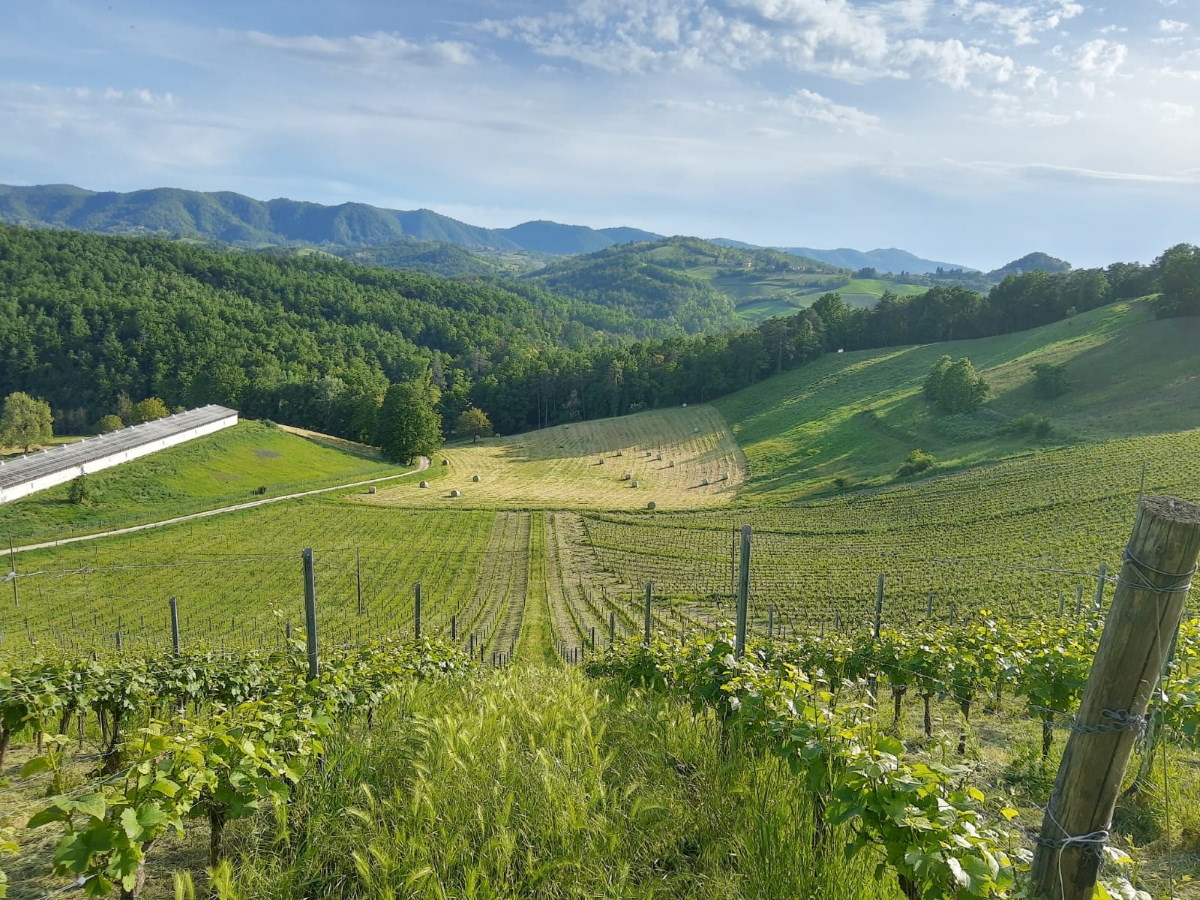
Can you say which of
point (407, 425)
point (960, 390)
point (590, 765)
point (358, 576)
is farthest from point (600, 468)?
point (590, 765)

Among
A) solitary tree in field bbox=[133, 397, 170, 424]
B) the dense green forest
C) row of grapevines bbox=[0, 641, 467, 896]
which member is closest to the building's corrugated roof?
solitary tree in field bbox=[133, 397, 170, 424]

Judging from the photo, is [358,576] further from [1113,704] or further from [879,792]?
[1113,704]

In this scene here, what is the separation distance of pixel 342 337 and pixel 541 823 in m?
154

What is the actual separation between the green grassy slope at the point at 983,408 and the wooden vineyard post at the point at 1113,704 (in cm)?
5176

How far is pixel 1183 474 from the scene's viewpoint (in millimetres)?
36062

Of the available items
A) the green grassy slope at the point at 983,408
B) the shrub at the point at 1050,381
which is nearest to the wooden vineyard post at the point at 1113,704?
the green grassy slope at the point at 983,408

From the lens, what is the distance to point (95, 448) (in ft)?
182

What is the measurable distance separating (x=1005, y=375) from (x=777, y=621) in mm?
56104

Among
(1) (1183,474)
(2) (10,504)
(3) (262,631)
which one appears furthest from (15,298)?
(1) (1183,474)

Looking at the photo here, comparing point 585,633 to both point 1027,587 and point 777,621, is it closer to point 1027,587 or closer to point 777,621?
point 777,621

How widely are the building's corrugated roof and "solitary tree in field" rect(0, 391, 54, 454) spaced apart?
2417cm

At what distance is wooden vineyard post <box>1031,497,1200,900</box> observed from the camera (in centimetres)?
307

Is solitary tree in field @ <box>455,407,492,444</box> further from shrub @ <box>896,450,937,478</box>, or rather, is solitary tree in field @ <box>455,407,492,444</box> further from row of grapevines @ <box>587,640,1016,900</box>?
row of grapevines @ <box>587,640,1016,900</box>

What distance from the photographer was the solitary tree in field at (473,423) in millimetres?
95562
